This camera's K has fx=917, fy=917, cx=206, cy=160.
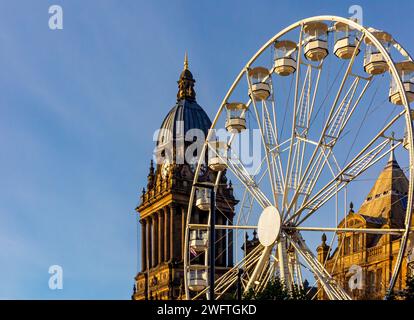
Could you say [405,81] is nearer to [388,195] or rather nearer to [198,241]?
[198,241]

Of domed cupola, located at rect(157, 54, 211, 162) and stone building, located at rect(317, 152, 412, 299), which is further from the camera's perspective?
domed cupola, located at rect(157, 54, 211, 162)

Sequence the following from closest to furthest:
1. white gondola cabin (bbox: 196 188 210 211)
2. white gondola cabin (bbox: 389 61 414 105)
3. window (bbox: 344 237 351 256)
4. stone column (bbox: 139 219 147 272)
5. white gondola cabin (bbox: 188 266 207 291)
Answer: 1. white gondola cabin (bbox: 389 61 414 105)
2. white gondola cabin (bbox: 188 266 207 291)
3. white gondola cabin (bbox: 196 188 210 211)
4. window (bbox: 344 237 351 256)
5. stone column (bbox: 139 219 147 272)

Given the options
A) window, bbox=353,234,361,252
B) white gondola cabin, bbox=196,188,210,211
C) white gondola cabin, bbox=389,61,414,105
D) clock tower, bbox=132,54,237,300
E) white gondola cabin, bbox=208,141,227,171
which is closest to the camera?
white gondola cabin, bbox=389,61,414,105

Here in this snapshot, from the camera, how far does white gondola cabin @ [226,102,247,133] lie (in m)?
68.9

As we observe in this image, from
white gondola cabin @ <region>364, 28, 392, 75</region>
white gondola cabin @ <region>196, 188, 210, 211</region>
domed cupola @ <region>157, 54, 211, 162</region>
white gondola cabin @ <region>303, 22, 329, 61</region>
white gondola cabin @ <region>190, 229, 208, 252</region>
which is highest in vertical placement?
domed cupola @ <region>157, 54, 211, 162</region>

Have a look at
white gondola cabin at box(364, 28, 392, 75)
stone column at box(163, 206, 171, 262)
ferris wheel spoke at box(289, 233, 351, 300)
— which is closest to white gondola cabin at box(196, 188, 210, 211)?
ferris wheel spoke at box(289, 233, 351, 300)

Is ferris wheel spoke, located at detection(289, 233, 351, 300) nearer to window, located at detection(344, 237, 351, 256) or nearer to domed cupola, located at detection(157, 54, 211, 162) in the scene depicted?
window, located at detection(344, 237, 351, 256)

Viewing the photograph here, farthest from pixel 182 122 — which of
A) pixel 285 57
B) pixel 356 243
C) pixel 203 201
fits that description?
pixel 285 57

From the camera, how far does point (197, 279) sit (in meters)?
69.5

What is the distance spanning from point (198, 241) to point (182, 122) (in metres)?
69.8

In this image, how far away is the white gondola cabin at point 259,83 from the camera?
216 ft

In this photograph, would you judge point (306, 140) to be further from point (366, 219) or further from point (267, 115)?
point (366, 219)

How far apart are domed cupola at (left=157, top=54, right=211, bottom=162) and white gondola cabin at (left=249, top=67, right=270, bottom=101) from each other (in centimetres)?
7095
